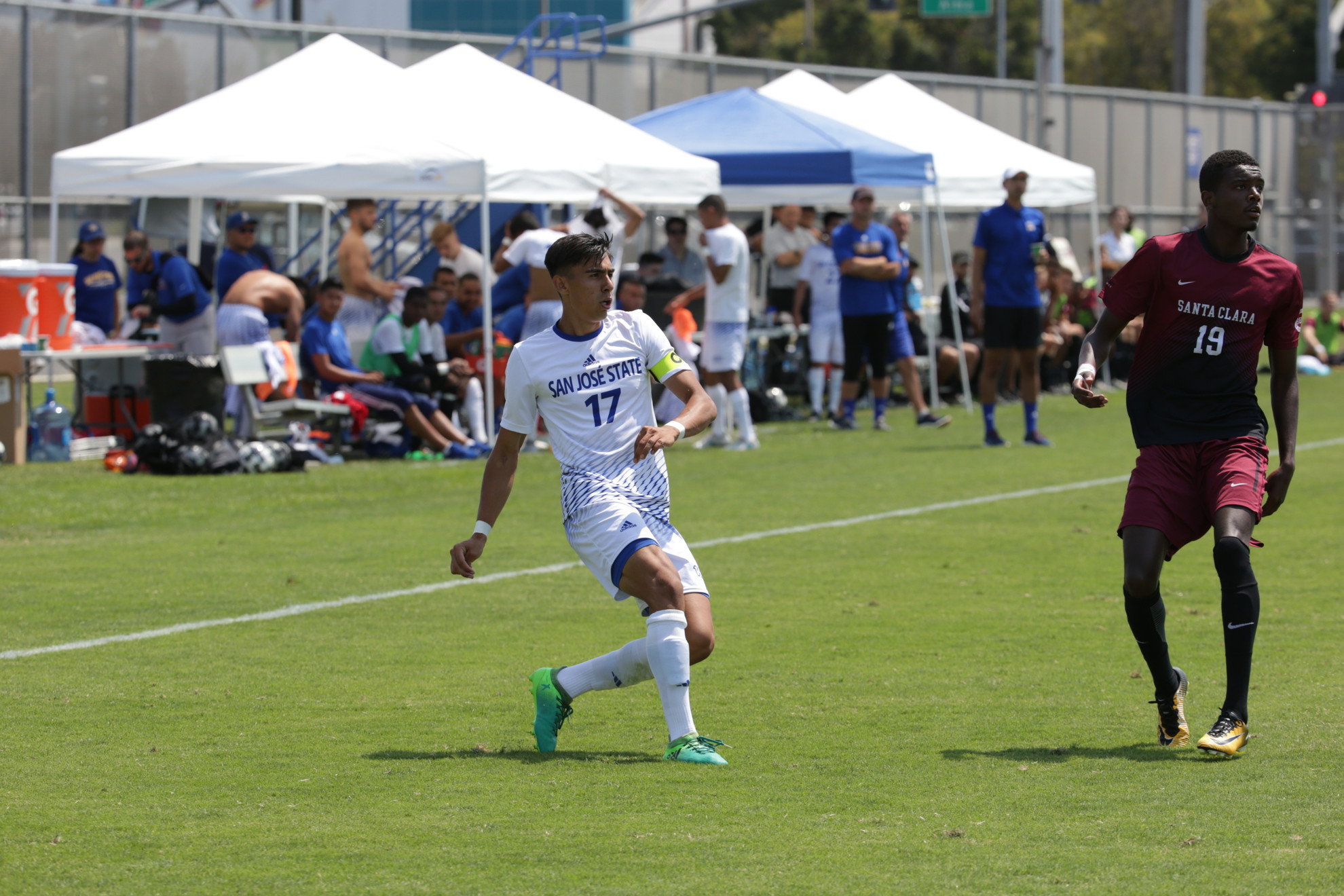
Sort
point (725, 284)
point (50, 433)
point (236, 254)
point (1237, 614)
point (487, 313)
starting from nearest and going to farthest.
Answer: point (1237, 614)
point (50, 433)
point (487, 313)
point (725, 284)
point (236, 254)

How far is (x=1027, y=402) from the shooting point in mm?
16516

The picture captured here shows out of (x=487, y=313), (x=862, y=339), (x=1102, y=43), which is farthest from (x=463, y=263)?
(x=1102, y=43)

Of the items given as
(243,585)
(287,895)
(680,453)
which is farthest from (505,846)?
(680,453)

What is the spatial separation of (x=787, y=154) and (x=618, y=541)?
13891mm

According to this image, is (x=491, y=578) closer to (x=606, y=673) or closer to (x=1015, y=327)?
(x=606, y=673)

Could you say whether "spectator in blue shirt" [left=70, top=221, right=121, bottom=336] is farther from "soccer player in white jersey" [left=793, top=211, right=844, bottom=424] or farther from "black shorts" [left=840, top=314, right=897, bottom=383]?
"black shorts" [left=840, top=314, right=897, bottom=383]

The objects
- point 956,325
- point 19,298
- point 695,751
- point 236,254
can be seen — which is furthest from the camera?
point 956,325

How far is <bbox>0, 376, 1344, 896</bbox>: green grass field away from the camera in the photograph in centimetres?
455

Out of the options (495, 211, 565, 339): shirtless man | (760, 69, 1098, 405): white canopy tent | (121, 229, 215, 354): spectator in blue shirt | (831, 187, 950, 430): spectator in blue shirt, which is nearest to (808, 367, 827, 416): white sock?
(831, 187, 950, 430): spectator in blue shirt

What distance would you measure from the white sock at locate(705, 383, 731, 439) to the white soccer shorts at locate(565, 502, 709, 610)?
10.9m

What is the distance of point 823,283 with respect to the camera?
749 inches

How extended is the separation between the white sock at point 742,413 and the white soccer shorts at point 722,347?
22 centimetres

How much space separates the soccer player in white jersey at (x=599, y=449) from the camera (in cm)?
577

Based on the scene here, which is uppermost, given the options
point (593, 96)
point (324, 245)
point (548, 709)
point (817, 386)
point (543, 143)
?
point (593, 96)
